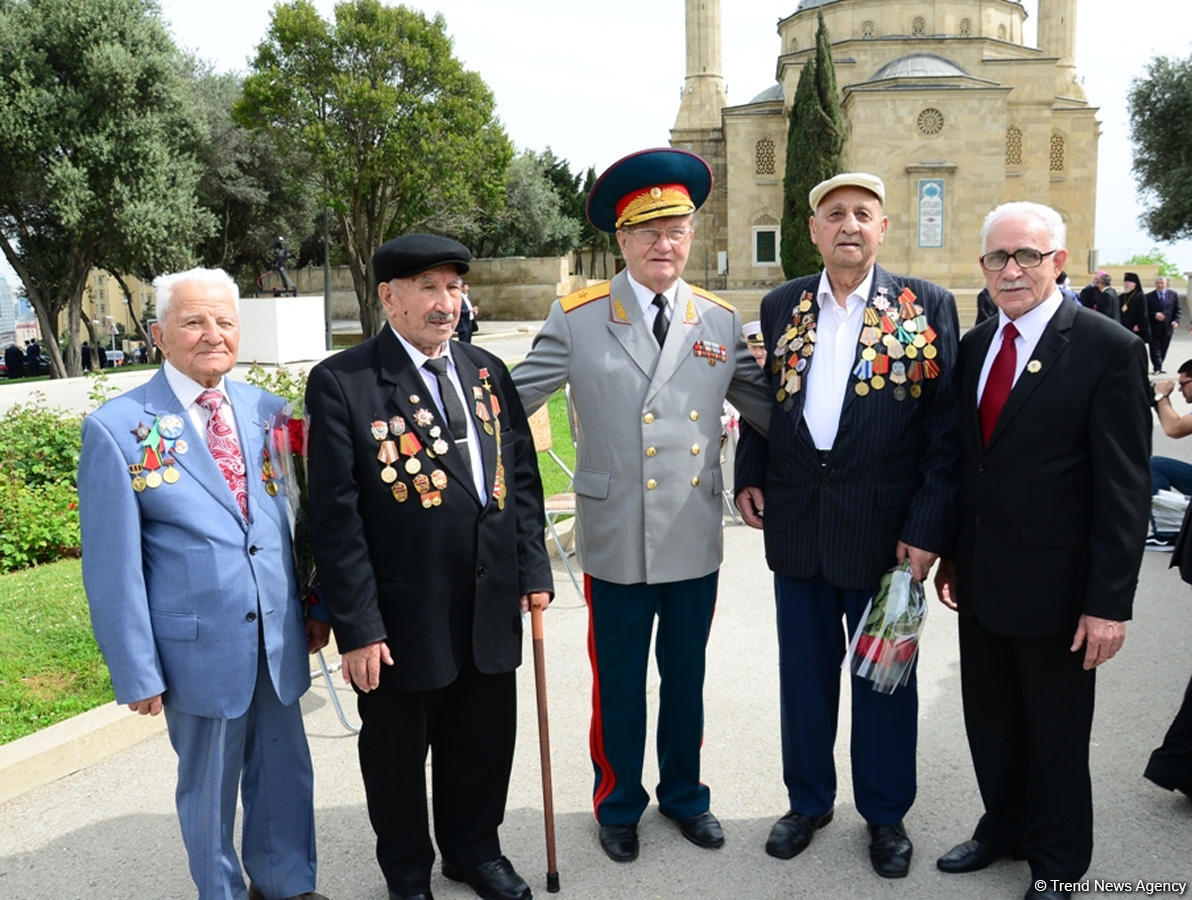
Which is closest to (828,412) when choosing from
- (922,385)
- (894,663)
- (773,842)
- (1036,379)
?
(922,385)

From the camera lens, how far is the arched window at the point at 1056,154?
1666 inches

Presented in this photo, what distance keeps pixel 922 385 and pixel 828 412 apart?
0.33m

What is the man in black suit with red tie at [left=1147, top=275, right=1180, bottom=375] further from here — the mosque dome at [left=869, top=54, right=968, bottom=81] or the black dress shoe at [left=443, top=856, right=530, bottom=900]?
the mosque dome at [left=869, top=54, right=968, bottom=81]

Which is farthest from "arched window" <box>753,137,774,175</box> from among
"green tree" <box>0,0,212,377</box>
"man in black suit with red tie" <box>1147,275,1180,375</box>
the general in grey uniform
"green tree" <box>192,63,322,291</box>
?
the general in grey uniform

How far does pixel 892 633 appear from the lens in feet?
10.3

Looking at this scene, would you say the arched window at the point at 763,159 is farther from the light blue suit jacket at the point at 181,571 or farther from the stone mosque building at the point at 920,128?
the light blue suit jacket at the point at 181,571

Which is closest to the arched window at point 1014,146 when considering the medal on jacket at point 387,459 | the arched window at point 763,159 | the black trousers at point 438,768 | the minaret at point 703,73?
the arched window at point 763,159

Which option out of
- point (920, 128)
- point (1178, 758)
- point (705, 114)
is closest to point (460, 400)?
point (1178, 758)

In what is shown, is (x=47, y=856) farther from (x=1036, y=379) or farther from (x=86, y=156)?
(x=86, y=156)

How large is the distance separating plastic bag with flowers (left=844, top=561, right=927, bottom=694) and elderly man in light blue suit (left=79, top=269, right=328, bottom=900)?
1842 mm

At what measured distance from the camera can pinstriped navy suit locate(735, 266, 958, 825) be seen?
3193mm

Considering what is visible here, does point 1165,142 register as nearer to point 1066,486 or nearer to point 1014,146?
point 1014,146

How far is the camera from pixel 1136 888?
9.85 feet

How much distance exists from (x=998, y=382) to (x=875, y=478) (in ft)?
1.63
